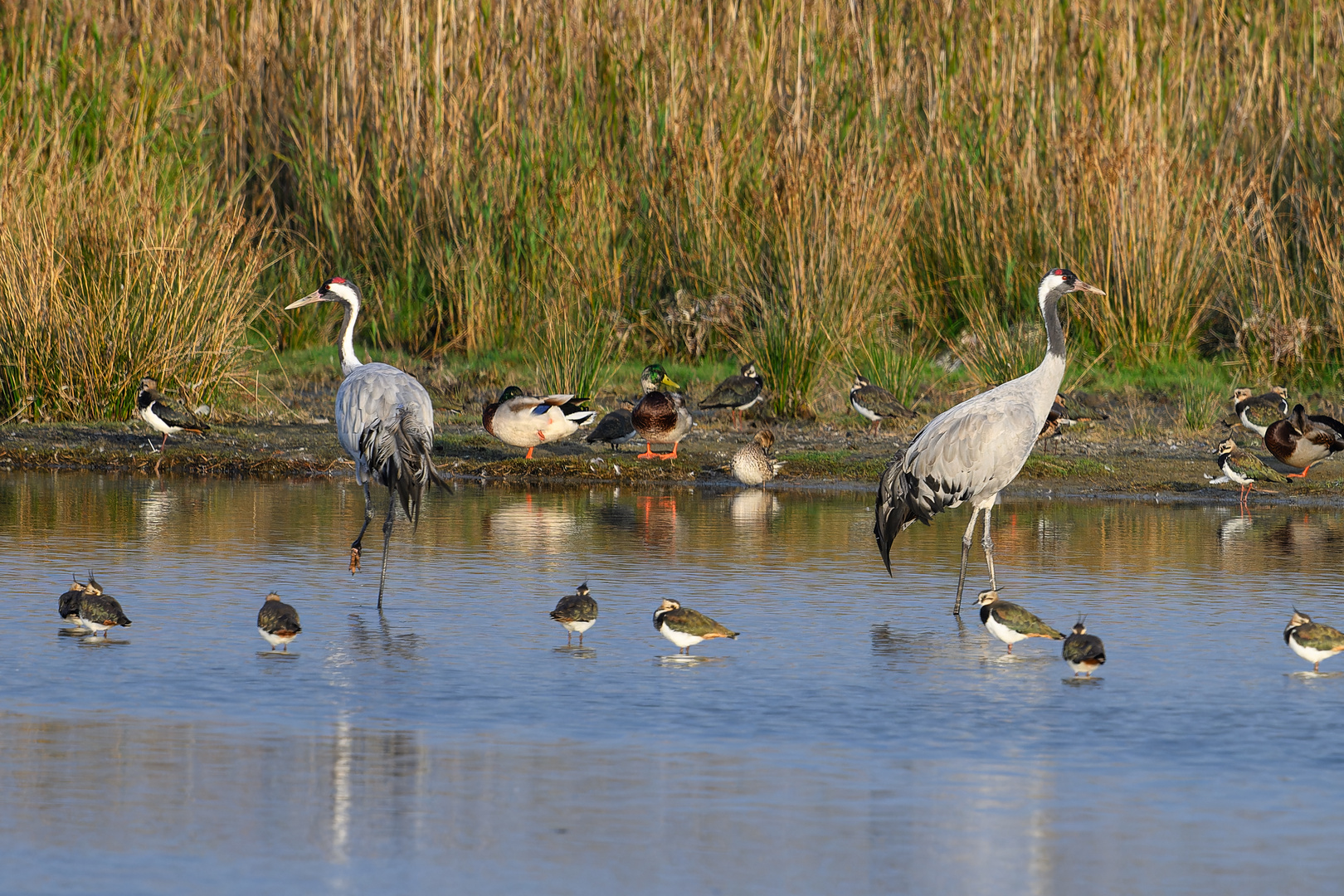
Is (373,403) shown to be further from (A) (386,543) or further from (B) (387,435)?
(A) (386,543)

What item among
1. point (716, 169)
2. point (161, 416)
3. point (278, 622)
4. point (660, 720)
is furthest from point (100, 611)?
point (716, 169)

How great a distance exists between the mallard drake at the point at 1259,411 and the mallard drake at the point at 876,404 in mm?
2531

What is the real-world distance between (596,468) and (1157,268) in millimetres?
5852

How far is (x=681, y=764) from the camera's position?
6.28 meters

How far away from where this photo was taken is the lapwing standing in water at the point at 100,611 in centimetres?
816

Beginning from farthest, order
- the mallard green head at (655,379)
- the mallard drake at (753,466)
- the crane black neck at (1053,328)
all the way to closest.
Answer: the mallard green head at (655,379) → the mallard drake at (753,466) → the crane black neck at (1053,328)

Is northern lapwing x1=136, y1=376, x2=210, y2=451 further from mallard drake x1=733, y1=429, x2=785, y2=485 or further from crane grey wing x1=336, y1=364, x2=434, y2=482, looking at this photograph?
crane grey wing x1=336, y1=364, x2=434, y2=482

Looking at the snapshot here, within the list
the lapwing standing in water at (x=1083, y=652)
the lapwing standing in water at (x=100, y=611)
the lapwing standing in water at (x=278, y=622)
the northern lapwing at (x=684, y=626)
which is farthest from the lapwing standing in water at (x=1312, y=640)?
the lapwing standing in water at (x=100, y=611)

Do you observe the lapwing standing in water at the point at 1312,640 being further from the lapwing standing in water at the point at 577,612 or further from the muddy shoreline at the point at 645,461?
the muddy shoreline at the point at 645,461

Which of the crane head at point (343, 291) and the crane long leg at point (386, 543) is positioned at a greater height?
the crane head at point (343, 291)

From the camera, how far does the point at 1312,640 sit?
7625 millimetres

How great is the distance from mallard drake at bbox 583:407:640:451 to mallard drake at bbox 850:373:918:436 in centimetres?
184

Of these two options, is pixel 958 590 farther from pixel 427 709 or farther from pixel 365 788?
pixel 365 788

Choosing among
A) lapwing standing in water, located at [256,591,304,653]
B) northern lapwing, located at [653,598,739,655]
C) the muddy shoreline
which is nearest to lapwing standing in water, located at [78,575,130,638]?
lapwing standing in water, located at [256,591,304,653]
